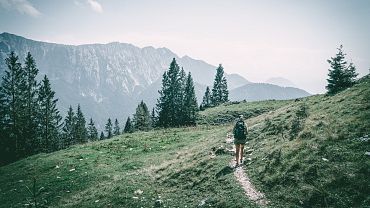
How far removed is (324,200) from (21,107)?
55.5m

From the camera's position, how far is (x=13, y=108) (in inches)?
1983

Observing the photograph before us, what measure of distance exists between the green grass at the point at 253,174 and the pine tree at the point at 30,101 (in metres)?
27.6

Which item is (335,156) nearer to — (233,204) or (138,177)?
(233,204)

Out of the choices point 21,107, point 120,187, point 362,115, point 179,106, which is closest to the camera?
point 362,115

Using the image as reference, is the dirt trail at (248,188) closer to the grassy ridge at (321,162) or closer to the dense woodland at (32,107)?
the grassy ridge at (321,162)

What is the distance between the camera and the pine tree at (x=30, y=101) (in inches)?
2111

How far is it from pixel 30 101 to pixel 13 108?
14.7 feet

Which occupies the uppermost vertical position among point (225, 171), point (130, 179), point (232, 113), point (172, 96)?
point (172, 96)

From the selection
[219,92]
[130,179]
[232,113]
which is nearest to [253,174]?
[130,179]

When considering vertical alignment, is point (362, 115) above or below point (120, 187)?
above

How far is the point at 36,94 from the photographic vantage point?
56.2m

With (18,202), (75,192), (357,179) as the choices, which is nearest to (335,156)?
(357,179)

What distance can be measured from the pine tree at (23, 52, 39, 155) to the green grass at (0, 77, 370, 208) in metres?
27.6

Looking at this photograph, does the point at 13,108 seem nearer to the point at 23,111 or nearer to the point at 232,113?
the point at 23,111
